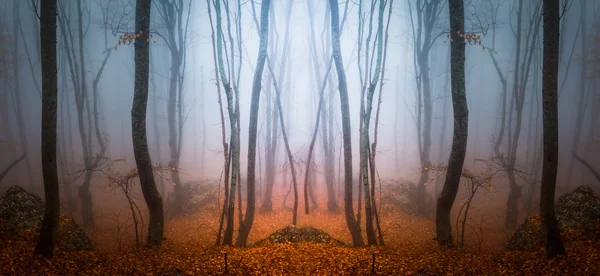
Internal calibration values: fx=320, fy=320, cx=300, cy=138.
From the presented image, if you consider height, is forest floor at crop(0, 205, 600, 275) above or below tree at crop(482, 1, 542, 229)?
below

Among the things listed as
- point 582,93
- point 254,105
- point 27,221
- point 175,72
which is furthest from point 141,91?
point 582,93

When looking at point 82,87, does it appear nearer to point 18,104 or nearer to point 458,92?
point 18,104

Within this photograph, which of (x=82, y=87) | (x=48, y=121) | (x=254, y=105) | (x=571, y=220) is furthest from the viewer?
(x=82, y=87)

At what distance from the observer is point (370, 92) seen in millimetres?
6852

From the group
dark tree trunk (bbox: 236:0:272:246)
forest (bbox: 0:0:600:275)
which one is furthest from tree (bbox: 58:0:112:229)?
dark tree trunk (bbox: 236:0:272:246)

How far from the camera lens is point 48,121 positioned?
5.17 m

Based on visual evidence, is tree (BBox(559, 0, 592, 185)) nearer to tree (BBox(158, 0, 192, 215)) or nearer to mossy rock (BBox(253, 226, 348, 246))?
mossy rock (BBox(253, 226, 348, 246))

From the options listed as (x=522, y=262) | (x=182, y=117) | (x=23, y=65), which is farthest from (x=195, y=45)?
(x=522, y=262)

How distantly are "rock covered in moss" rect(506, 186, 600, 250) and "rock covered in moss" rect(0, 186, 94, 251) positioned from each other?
9.58m

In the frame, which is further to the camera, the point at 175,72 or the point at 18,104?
the point at 18,104

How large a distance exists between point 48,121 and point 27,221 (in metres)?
3.11

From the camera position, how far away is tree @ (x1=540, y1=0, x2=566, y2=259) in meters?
5.21

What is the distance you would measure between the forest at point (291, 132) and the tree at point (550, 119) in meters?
0.62

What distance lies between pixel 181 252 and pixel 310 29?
32.3 feet
